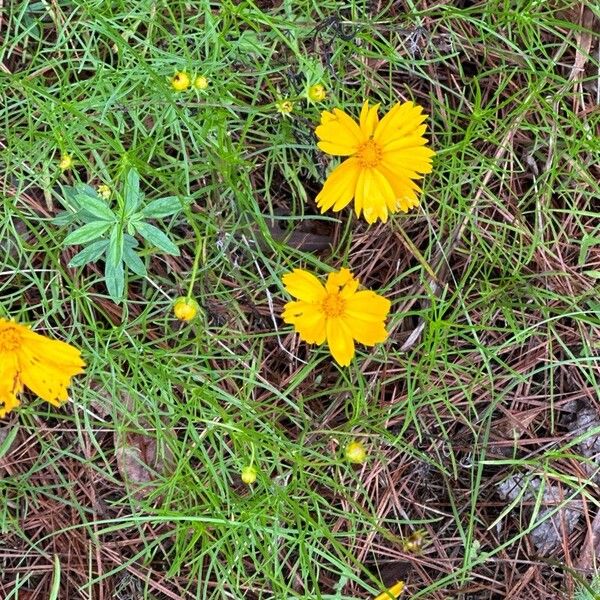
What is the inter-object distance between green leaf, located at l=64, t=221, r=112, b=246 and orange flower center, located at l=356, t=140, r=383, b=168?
1.77 feet

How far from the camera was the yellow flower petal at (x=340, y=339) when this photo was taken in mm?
1416

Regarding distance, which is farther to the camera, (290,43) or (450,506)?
(450,506)

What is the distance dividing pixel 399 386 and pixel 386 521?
31 cm

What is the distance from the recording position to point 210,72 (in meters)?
1.55

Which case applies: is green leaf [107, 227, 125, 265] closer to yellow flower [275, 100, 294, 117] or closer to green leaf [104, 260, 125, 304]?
green leaf [104, 260, 125, 304]

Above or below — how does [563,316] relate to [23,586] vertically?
above

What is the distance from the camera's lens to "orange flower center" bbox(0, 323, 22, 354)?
→ 1.28 meters

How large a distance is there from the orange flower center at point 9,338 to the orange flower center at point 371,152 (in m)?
0.73

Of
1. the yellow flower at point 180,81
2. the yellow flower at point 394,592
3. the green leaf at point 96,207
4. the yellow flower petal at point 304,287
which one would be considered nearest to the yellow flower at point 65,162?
the green leaf at point 96,207

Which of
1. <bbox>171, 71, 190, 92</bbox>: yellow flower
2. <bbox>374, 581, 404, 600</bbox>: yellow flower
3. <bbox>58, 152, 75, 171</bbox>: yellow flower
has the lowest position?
<bbox>374, 581, 404, 600</bbox>: yellow flower

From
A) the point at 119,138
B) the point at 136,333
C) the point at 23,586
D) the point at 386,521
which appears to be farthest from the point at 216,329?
the point at 23,586

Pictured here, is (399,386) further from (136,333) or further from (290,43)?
(290,43)

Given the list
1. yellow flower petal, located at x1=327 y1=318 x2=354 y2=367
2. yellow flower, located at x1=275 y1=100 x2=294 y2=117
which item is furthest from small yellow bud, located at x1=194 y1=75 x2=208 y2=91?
yellow flower petal, located at x1=327 y1=318 x2=354 y2=367

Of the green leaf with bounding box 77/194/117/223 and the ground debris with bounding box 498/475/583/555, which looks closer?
the green leaf with bounding box 77/194/117/223
